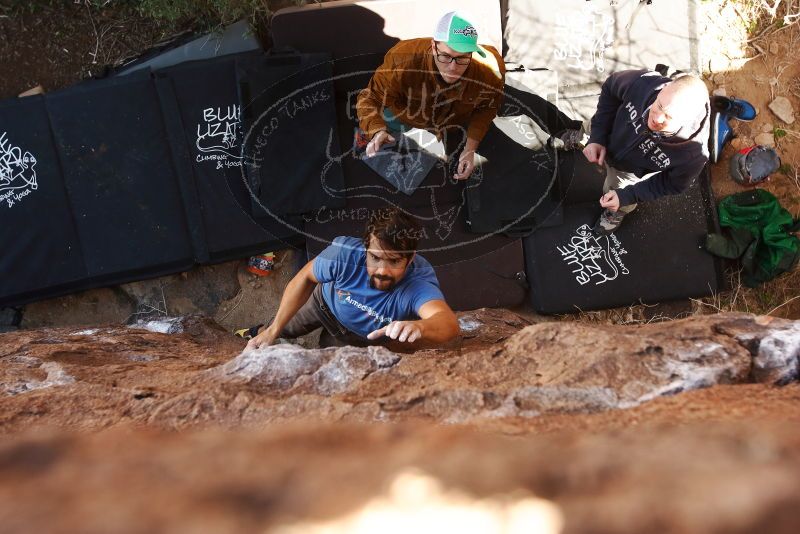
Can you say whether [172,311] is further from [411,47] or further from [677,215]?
[677,215]

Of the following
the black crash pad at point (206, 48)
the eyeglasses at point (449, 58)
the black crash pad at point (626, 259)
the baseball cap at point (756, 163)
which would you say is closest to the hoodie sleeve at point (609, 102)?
the black crash pad at point (626, 259)

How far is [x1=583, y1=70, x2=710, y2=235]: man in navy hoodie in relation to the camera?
2.67m

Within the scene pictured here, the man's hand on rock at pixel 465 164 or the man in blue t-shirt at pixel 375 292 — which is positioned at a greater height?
the man's hand on rock at pixel 465 164

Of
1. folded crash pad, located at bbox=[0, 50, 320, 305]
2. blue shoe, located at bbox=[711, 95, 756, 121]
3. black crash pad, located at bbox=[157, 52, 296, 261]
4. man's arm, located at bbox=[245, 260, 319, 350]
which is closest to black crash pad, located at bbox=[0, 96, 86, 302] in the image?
folded crash pad, located at bbox=[0, 50, 320, 305]

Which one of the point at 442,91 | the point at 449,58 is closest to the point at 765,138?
the point at 442,91

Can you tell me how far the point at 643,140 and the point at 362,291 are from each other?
1636 millimetres

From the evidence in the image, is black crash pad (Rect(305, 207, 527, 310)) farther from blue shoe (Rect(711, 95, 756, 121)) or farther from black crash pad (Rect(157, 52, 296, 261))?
blue shoe (Rect(711, 95, 756, 121))

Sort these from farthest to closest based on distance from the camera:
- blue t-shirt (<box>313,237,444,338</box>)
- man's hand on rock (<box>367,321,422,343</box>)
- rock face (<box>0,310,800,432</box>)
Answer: blue t-shirt (<box>313,237,444,338</box>) < man's hand on rock (<box>367,321,422,343</box>) < rock face (<box>0,310,800,432</box>)

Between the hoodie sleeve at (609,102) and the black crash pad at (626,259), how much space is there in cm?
65

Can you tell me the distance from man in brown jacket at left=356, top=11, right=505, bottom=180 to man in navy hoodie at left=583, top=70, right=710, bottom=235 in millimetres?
626

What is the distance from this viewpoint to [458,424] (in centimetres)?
135

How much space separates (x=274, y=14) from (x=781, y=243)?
3551 mm

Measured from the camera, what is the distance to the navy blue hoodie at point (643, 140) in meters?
2.84

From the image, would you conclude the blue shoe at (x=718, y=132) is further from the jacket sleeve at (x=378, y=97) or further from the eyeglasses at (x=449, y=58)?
the jacket sleeve at (x=378, y=97)
